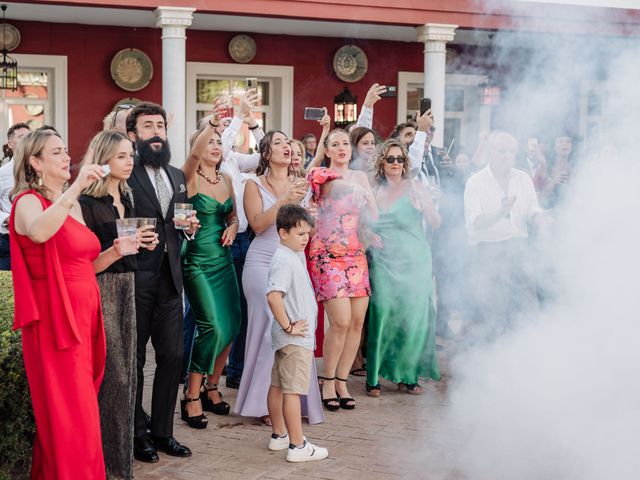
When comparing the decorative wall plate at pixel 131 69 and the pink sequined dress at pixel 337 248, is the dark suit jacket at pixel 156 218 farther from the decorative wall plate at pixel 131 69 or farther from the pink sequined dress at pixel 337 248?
the decorative wall plate at pixel 131 69

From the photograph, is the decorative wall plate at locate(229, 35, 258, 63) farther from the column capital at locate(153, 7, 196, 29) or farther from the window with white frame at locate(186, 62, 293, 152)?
the column capital at locate(153, 7, 196, 29)

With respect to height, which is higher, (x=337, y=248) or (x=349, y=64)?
(x=349, y=64)

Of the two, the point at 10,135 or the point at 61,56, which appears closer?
the point at 10,135

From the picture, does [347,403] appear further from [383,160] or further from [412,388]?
[383,160]

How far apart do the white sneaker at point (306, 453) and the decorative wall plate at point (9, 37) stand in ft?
40.1

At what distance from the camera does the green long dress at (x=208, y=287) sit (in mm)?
5789

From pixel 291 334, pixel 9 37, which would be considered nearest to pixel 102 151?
pixel 291 334

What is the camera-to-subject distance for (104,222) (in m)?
4.60

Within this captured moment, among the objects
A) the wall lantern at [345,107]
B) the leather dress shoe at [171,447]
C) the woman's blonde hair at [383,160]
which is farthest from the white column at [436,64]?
the leather dress shoe at [171,447]

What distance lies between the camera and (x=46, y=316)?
409 centimetres

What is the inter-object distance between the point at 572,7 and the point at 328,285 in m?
2.51

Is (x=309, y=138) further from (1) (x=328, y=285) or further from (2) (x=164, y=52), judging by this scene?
(1) (x=328, y=285)

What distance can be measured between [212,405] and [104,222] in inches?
81.4

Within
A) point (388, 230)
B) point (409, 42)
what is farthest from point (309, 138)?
point (388, 230)
